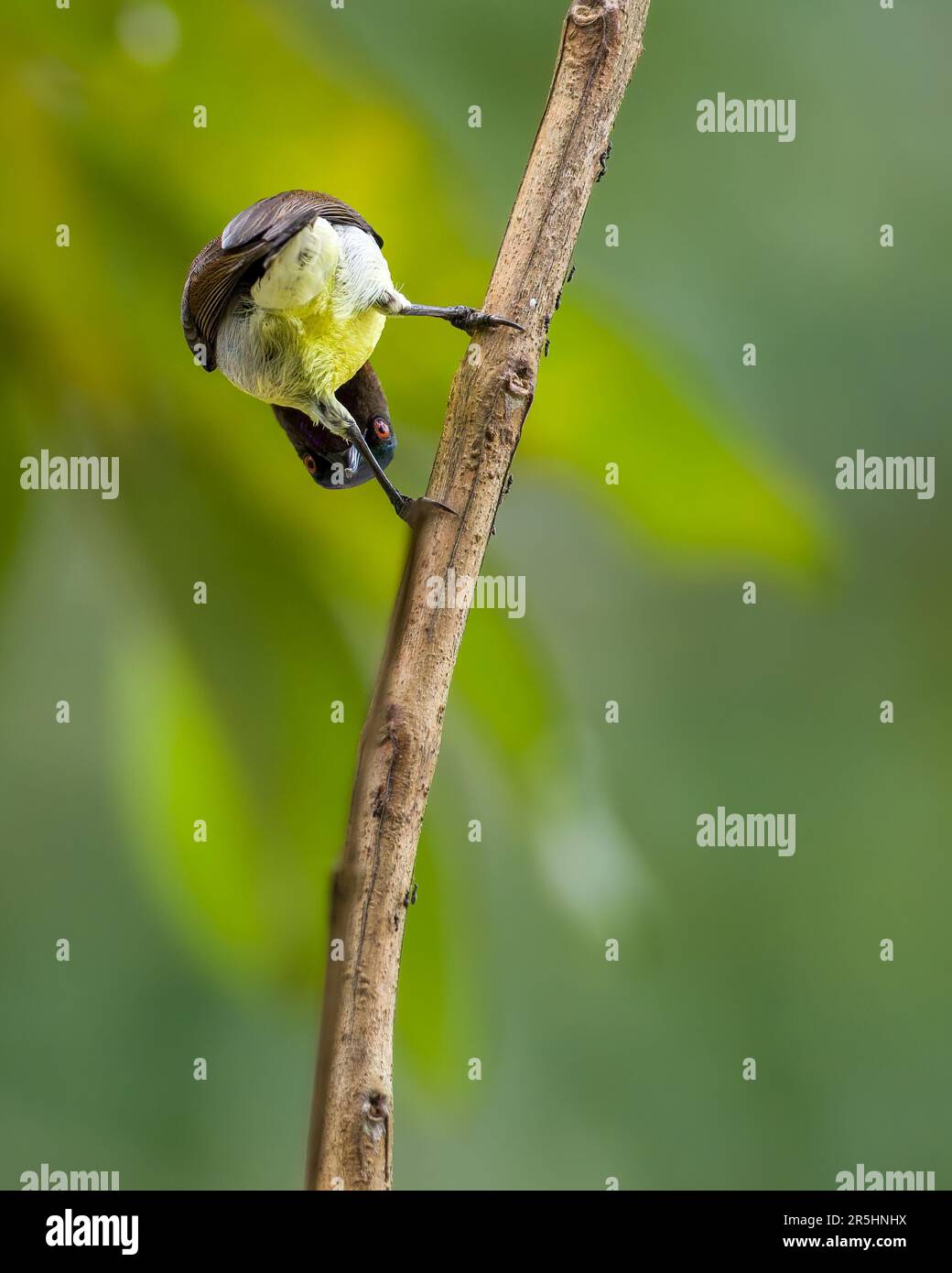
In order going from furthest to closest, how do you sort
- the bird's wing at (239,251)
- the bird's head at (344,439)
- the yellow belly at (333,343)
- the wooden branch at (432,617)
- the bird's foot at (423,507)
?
the bird's head at (344,439) → the yellow belly at (333,343) → the bird's wing at (239,251) → the bird's foot at (423,507) → the wooden branch at (432,617)

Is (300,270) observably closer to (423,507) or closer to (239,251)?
(239,251)

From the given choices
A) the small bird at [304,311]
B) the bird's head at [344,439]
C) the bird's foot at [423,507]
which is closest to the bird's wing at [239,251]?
the small bird at [304,311]

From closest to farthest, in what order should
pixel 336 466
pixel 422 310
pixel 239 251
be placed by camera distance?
pixel 239 251 < pixel 422 310 < pixel 336 466

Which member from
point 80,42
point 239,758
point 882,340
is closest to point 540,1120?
point 239,758

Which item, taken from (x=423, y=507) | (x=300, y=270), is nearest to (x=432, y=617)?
(x=423, y=507)

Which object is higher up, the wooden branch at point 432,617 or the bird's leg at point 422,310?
the bird's leg at point 422,310

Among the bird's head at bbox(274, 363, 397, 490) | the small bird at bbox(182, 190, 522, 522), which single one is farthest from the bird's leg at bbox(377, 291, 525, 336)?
the bird's head at bbox(274, 363, 397, 490)

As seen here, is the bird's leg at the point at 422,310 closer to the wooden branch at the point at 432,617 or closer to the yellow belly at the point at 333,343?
the yellow belly at the point at 333,343

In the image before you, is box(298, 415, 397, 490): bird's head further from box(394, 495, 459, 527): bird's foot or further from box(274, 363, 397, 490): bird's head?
box(394, 495, 459, 527): bird's foot
